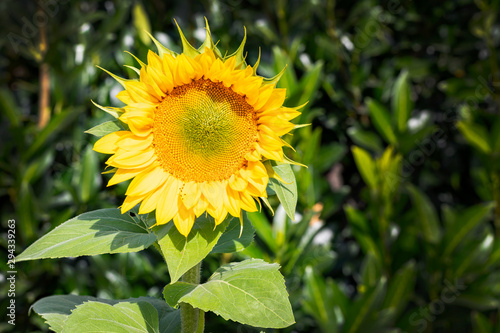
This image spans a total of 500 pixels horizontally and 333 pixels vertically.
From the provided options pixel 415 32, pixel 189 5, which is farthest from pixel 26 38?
pixel 415 32

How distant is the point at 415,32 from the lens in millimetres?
1767

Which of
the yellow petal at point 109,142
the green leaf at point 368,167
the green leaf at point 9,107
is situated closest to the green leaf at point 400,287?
the green leaf at point 368,167

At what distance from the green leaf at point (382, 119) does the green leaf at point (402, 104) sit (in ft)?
0.09

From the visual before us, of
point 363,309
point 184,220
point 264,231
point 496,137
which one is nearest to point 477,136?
point 496,137

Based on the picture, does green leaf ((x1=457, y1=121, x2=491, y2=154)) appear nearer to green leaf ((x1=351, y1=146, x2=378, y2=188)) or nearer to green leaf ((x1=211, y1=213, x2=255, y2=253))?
green leaf ((x1=351, y1=146, x2=378, y2=188))

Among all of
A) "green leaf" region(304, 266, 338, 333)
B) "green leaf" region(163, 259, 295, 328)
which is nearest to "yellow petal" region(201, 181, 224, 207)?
"green leaf" region(163, 259, 295, 328)

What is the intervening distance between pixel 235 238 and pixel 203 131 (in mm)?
178

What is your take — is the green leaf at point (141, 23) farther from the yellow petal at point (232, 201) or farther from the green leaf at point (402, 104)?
the yellow petal at point (232, 201)

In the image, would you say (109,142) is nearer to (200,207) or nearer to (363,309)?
(200,207)

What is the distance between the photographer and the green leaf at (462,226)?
1.37m

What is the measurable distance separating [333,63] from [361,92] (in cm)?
16

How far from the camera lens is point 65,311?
0.70 metres

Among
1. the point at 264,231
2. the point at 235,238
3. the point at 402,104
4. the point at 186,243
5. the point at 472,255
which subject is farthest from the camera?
the point at 402,104

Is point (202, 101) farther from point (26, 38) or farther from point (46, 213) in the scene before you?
point (26, 38)
